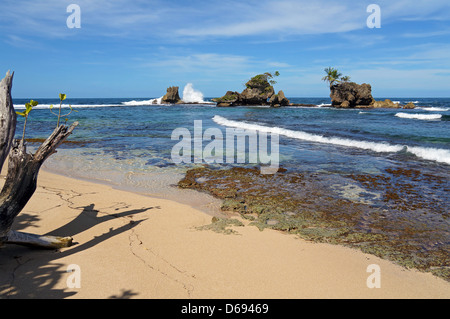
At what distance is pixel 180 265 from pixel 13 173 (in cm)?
256

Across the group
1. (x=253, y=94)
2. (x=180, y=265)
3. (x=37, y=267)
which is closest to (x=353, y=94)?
(x=253, y=94)

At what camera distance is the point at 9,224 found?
12.4 ft

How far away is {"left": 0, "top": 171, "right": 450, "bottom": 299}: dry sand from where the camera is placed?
3.49 meters

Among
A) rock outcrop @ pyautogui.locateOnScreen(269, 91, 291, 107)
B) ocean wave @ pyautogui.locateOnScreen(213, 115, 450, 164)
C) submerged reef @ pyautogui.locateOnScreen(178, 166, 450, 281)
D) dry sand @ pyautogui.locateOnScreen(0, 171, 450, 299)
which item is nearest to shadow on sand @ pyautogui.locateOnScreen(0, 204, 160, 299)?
dry sand @ pyautogui.locateOnScreen(0, 171, 450, 299)

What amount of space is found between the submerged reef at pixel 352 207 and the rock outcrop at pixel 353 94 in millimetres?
62470

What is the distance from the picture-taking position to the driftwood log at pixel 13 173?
374 cm

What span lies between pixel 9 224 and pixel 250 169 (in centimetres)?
762

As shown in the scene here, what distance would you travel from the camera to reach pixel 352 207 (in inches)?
261

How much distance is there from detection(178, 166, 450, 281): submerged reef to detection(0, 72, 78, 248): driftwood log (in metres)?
3.77
